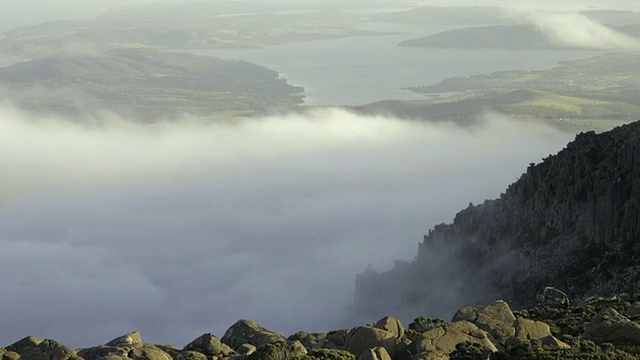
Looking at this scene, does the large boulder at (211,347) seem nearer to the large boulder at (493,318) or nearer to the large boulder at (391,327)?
the large boulder at (391,327)

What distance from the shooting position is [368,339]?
1794 inches

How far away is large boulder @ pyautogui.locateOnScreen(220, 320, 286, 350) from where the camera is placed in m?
50.4

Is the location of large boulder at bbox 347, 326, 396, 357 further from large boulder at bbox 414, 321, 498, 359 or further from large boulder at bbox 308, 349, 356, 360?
large boulder at bbox 414, 321, 498, 359

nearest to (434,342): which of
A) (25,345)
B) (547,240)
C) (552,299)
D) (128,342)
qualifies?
(128,342)

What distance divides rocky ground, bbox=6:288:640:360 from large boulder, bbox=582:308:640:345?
0.04 m

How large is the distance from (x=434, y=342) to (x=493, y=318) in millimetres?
6633

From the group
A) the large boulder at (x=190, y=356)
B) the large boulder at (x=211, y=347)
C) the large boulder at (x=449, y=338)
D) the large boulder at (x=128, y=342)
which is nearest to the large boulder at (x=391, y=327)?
the large boulder at (x=449, y=338)

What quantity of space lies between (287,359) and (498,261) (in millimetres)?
58652

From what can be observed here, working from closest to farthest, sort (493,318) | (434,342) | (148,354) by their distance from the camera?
(434,342) → (148,354) → (493,318)

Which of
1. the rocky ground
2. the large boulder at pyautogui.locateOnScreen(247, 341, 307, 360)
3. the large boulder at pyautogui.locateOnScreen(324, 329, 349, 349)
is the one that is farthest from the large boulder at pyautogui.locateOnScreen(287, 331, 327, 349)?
the large boulder at pyautogui.locateOnScreen(247, 341, 307, 360)

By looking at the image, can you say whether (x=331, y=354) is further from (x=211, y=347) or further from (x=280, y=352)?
(x=211, y=347)

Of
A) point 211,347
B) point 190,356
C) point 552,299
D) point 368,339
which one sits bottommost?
point 552,299

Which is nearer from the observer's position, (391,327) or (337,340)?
(391,327)

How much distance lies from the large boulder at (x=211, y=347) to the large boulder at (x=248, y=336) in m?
1.76
